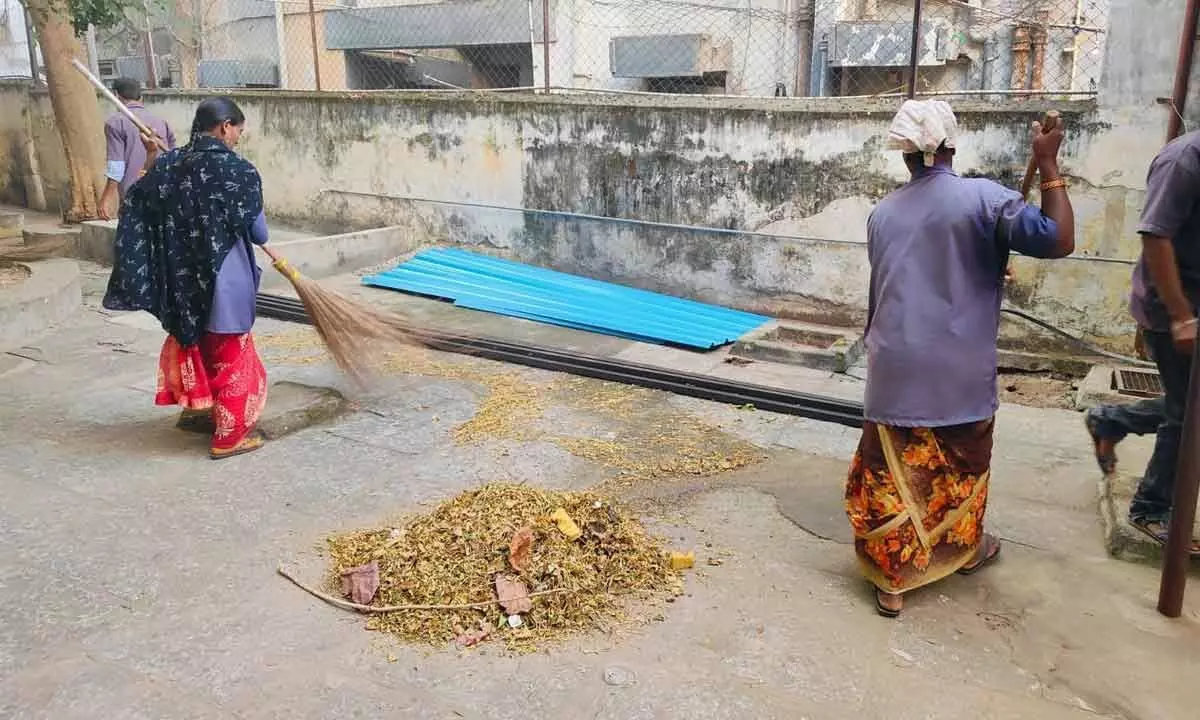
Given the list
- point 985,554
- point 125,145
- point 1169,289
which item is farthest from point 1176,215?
point 125,145

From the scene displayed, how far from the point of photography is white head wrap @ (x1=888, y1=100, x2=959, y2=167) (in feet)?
9.06

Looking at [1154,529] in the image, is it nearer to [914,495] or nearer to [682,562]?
[914,495]

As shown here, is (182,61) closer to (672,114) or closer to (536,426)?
(672,114)

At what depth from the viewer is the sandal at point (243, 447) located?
13.8 feet

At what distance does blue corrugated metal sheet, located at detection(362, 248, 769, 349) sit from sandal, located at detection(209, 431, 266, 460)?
9.47 ft

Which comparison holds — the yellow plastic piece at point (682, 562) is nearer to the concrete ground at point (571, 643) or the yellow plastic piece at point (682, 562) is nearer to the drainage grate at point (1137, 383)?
the concrete ground at point (571, 643)

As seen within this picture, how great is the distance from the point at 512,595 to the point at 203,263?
7.39ft

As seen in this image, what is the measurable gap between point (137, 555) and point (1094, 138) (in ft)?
19.4

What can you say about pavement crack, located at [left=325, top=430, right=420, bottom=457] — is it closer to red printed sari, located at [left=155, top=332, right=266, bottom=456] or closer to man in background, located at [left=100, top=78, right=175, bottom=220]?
red printed sari, located at [left=155, top=332, right=266, bottom=456]

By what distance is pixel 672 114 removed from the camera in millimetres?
7355

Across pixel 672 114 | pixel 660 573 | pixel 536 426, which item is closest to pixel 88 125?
pixel 672 114

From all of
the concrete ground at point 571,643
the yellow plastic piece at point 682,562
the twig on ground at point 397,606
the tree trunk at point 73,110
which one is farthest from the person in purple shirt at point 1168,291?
the tree trunk at point 73,110

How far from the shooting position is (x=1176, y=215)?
2.91 meters

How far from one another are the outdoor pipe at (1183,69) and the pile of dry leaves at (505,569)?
4.41 metres
